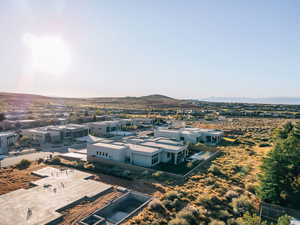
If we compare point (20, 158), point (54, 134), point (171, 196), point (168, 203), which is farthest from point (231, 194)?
point (54, 134)

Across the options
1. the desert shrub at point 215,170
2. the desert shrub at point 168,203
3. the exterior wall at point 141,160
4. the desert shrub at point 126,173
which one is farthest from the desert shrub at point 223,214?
the exterior wall at point 141,160

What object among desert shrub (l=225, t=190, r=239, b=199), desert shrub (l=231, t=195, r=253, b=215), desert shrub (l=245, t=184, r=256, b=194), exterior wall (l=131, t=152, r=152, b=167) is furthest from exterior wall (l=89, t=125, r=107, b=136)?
desert shrub (l=231, t=195, r=253, b=215)

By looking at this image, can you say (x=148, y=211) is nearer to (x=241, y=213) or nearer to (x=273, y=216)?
(x=241, y=213)

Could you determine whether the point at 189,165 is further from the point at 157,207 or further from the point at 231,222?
the point at 231,222

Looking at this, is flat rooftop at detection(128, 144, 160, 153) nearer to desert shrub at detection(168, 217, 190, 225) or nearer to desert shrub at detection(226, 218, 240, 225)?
desert shrub at detection(168, 217, 190, 225)

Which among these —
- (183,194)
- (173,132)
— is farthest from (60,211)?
(173,132)

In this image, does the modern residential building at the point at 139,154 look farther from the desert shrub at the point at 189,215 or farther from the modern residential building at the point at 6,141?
the modern residential building at the point at 6,141

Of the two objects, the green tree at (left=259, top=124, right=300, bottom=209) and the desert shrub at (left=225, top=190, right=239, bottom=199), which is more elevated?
the green tree at (left=259, top=124, right=300, bottom=209)
